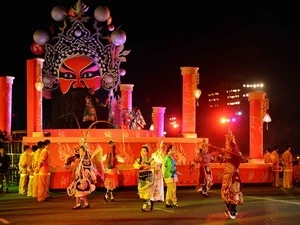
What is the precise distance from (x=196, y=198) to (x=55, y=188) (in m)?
4.95

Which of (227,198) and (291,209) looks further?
(291,209)

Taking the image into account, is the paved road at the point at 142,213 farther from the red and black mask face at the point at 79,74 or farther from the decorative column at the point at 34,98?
the red and black mask face at the point at 79,74

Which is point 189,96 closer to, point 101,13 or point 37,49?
point 101,13

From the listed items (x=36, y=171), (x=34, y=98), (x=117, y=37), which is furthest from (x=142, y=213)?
(x=117, y=37)

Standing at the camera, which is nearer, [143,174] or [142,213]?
[142,213]

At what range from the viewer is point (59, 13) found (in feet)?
82.1

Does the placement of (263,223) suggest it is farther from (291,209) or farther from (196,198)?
(196,198)

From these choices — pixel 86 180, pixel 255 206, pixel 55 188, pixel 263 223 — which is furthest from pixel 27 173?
pixel 263 223

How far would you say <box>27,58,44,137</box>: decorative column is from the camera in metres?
22.4

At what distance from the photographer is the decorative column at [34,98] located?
881 inches

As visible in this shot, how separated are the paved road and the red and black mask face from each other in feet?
30.8

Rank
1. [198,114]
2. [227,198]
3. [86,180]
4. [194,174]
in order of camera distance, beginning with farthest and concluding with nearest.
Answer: [198,114]
[194,174]
[86,180]
[227,198]

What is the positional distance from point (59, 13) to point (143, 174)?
14293 millimetres

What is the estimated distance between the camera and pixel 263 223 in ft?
34.7
